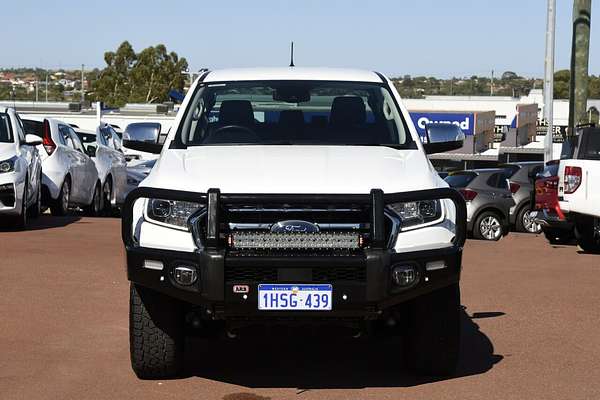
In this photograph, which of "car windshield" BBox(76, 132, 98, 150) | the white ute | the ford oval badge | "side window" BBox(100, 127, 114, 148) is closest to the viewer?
the ford oval badge

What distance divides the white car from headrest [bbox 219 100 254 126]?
0.76 m

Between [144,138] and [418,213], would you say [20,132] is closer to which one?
[144,138]

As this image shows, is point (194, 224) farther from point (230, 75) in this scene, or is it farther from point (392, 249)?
point (230, 75)

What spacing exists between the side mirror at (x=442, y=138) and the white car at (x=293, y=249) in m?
1.06

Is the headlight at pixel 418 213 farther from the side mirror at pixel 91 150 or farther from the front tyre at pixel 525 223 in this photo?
the front tyre at pixel 525 223

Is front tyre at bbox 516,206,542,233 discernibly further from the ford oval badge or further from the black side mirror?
the ford oval badge

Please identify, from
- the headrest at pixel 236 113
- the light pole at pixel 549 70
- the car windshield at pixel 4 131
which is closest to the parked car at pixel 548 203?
the car windshield at pixel 4 131

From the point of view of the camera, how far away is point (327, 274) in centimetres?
689

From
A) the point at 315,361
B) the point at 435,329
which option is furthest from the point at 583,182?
the point at 435,329

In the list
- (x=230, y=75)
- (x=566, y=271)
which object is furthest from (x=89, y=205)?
(x=230, y=75)

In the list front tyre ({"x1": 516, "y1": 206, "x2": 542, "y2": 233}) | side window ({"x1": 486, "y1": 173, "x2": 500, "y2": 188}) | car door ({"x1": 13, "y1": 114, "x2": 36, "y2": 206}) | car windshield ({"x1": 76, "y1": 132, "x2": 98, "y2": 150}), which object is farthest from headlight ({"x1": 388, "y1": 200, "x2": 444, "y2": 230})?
car windshield ({"x1": 76, "y1": 132, "x2": 98, "y2": 150})

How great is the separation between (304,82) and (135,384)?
2.61m

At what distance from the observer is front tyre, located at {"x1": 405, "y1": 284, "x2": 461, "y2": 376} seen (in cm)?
740

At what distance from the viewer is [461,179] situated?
23.5 meters
